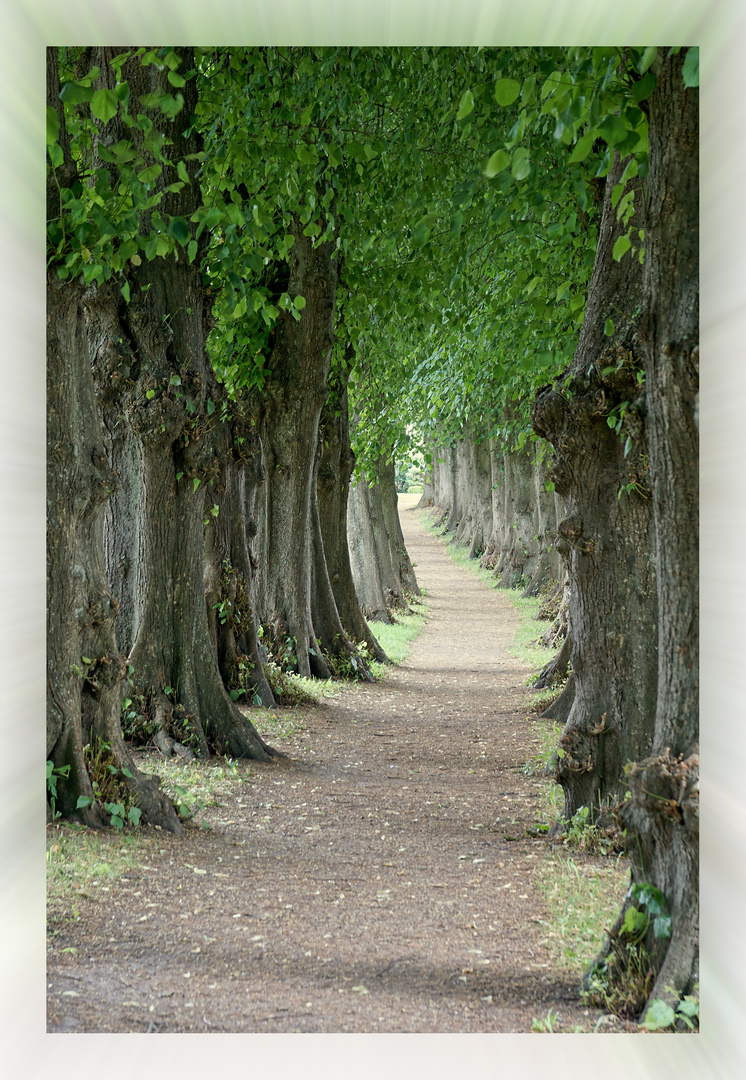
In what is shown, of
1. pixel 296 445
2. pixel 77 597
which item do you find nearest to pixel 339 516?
pixel 296 445

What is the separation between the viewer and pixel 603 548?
5.31 meters

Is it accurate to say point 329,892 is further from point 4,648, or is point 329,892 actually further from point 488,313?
point 488,313

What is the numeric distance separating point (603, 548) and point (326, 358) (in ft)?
17.7

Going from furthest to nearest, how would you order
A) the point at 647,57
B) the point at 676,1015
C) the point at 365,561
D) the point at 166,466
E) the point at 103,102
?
the point at 365,561 → the point at 166,466 → the point at 103,102 → the point at 676,1015 → the point at 647,57

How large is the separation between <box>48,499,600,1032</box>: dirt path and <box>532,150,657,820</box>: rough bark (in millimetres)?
625

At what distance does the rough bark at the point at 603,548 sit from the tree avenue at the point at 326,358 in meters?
0.02

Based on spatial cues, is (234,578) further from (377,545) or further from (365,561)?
(377,545)

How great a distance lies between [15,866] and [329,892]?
5.99 feet

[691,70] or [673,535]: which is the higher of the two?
[691,70]

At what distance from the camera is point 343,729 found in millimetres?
9062

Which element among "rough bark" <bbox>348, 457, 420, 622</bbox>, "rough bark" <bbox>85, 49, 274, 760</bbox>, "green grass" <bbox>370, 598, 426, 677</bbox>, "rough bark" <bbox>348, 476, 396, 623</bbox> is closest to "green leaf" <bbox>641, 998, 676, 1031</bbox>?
"rough bark" <bbox>85, 49, 274, 760</bbox>

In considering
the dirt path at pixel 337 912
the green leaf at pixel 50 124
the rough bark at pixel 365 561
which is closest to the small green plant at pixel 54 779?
the dirt path at pixel 337 912

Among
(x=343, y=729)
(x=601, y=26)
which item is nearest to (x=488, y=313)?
(x=343, y=729)

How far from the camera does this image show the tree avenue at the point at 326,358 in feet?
9.81
